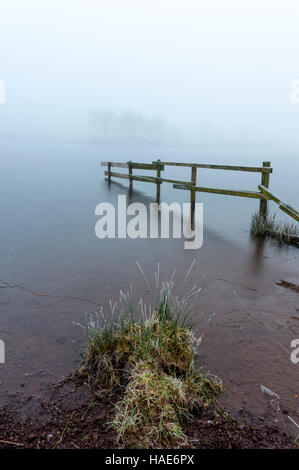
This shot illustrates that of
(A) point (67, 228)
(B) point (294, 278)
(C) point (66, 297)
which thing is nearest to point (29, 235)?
(A) point (67, 228)

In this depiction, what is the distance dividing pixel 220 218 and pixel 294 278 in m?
6.56

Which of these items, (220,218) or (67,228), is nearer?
(67,228)

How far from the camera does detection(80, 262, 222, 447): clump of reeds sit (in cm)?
245

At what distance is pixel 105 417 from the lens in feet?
8.71

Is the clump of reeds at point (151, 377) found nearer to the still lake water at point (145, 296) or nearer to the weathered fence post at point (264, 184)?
the still lake water at point (145, 296)

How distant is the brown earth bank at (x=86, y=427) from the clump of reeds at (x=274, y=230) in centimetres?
579

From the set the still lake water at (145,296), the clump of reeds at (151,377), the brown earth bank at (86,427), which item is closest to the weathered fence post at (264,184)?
the still lake water at (145,296)

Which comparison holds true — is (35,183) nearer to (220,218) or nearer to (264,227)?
(220,218)

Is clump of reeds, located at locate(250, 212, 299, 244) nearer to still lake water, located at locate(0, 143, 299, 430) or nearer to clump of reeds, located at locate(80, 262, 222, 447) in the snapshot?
still lake water, located at locate(0, 143, 299, 430)

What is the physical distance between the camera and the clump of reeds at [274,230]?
25.9 ft

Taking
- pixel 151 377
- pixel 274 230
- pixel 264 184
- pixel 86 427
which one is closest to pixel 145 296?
pixel 151 377

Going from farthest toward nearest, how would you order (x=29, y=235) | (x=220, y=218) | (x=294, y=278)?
(x=220, y=218), (x=29, y=235), (x=294, y=278)

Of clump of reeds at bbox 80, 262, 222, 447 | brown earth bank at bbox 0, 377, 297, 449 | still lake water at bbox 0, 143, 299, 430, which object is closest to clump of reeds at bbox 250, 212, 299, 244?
still lake water at bbox 0, 143, 299, 430

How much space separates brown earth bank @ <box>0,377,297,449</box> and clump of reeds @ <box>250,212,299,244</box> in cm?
579
